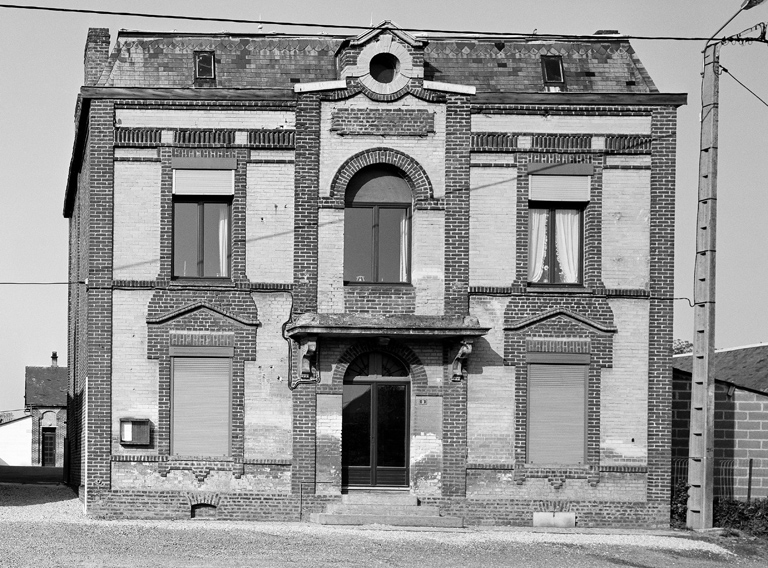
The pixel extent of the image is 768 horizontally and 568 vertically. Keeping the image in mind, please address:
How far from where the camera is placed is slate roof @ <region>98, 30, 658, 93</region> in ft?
77.3

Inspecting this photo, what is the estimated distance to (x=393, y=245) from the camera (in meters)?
23.2

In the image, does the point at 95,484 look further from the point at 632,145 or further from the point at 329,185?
the point at 632,145

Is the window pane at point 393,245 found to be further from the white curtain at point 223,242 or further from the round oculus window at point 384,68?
the white curtain at point 223,242

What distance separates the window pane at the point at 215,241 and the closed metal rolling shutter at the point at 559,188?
6.00 m

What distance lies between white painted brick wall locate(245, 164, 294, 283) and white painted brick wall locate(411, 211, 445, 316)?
242 cm

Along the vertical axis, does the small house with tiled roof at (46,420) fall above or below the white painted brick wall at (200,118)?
below

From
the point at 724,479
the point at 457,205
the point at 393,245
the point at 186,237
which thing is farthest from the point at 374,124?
the point at 724,479

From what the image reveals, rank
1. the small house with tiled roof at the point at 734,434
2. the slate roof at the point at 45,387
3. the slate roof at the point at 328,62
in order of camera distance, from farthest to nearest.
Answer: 1. the slate roof at the point at 45,387
2. the small house with tiled roof at the point at 734,434
3. the slate roof at the point at 328,62

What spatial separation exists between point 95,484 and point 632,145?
12.1 metres

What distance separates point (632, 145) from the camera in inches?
917

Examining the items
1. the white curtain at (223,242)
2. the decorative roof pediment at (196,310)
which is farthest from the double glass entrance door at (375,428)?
the white curtain at (223,242)

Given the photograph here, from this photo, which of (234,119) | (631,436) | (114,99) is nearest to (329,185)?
(234,119)

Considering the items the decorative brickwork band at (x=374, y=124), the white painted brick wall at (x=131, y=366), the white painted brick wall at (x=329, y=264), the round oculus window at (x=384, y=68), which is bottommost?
the white painted brick wall at (x=131, y=366)

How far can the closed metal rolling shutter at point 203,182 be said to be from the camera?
22.8 metres
